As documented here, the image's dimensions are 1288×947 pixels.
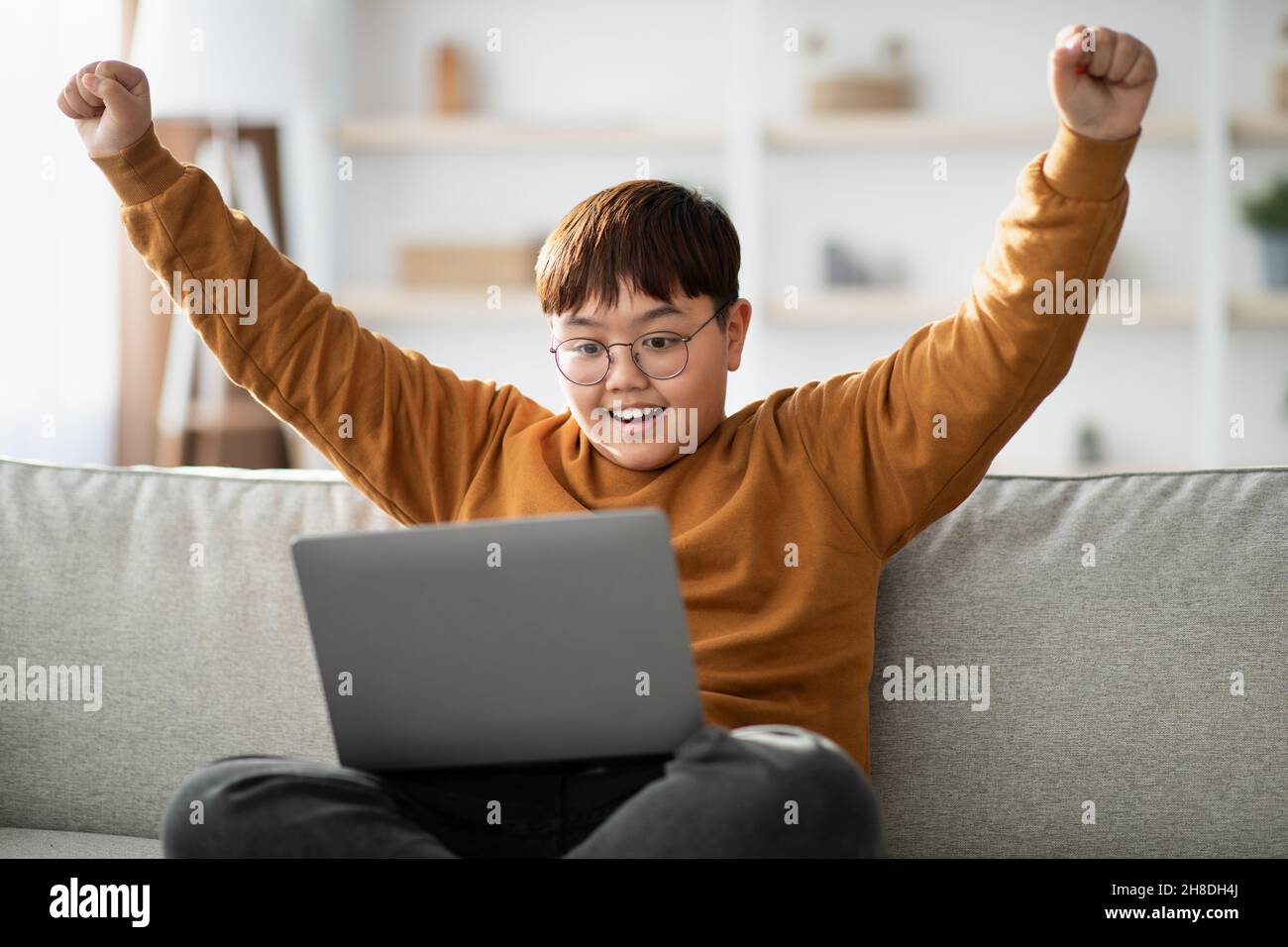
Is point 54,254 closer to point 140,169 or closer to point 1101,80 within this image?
point 140,169

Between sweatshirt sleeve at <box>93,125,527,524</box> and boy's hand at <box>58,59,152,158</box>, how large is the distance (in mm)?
16

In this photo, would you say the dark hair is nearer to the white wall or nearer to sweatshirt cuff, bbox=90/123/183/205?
sweatshirt cuff, bbox=90/123/183/205

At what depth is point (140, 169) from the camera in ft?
4.53

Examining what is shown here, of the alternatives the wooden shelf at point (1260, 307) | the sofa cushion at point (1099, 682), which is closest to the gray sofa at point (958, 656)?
the sofa cushion at point (1099, 682)

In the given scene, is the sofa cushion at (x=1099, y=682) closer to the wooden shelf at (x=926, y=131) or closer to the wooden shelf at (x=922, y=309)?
the wooden shelf at (x=922, y=309)

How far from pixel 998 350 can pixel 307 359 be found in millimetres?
742

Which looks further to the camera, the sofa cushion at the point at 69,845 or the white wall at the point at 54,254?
the white wall at the point at 54,254

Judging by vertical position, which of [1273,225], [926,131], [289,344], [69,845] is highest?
[926,131]

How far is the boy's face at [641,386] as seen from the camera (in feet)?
4.59

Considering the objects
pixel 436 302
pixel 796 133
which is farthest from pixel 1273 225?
pixel 436 302

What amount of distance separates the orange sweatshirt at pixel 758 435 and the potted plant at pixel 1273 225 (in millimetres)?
2711

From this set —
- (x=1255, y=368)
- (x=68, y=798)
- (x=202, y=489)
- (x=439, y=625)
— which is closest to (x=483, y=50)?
(x=1255, y=368)

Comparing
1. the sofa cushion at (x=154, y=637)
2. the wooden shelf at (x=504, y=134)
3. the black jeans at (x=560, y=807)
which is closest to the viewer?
the black jeans at (x=560, y=807)
